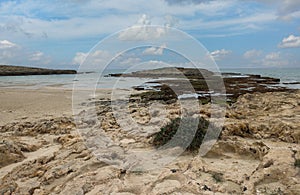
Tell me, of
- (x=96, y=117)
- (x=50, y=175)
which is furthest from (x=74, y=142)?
(x=96, y=117)

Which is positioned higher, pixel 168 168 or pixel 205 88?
pixel 205 88

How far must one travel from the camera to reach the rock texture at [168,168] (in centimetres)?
546

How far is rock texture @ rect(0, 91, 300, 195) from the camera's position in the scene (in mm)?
5465

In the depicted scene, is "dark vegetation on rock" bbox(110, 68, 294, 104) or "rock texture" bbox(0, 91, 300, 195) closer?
"rock texture" bbox(0, 91, 300, 195)

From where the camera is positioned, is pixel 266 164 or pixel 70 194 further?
pixel 266 164

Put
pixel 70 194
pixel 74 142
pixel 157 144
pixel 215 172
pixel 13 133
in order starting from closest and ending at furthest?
pixel 70 194 < pixel 215 172 < pixel 157 144 < pixel 74 142 < pixel 13 133

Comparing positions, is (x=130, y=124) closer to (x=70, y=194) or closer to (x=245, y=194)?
(x=70, y=194)

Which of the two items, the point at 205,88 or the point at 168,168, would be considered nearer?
the point at 168,168

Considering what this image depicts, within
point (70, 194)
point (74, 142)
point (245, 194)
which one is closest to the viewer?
point (245, 194)

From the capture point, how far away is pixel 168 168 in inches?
245

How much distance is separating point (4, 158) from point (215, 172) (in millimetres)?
5029

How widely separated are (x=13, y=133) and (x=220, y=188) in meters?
7.98

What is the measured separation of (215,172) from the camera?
601cm

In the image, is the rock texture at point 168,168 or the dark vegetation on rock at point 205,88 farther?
the dark vegetation on rock at point 205,88
